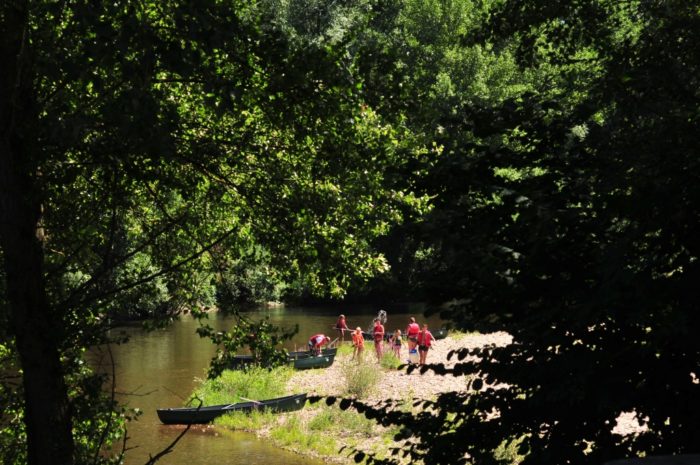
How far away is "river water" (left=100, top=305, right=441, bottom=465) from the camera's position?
17.7 m

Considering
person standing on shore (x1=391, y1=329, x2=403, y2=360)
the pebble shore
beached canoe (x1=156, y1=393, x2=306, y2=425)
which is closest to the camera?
beached canoe (x1=156, y1=393, x2=306, y2=425)

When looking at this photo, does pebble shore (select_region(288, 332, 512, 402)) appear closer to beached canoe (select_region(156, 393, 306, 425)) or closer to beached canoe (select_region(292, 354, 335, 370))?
beached canoe (select_region(292, 354, 335, 370))

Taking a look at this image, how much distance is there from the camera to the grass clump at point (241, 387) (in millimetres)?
21594

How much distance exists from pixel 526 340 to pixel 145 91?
112 inches

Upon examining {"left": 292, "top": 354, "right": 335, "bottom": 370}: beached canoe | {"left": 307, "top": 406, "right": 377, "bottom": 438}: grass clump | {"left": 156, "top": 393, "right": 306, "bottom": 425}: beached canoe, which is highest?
{"left": 292, "top": 354, "right": 335, "bottom": 370}: beached canoe

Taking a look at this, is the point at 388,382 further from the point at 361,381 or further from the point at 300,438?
the point at 300,438

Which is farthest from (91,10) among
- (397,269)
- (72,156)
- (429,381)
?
(397,269)

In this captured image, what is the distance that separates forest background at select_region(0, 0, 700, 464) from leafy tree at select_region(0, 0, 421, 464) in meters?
0.03

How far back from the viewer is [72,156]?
7.08m

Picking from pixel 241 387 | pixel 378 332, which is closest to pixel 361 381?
pixel 241 387

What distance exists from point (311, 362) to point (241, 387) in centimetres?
407

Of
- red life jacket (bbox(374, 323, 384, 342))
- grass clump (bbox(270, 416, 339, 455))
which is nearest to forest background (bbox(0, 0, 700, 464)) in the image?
grass clump (bbox(270, 416, 339, 455))

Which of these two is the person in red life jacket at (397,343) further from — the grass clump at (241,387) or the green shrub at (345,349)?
the grass clump at (241,387)

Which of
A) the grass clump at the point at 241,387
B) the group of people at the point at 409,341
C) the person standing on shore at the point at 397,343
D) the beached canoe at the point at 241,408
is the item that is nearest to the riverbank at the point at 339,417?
the beached canoe at the point at 241,408
